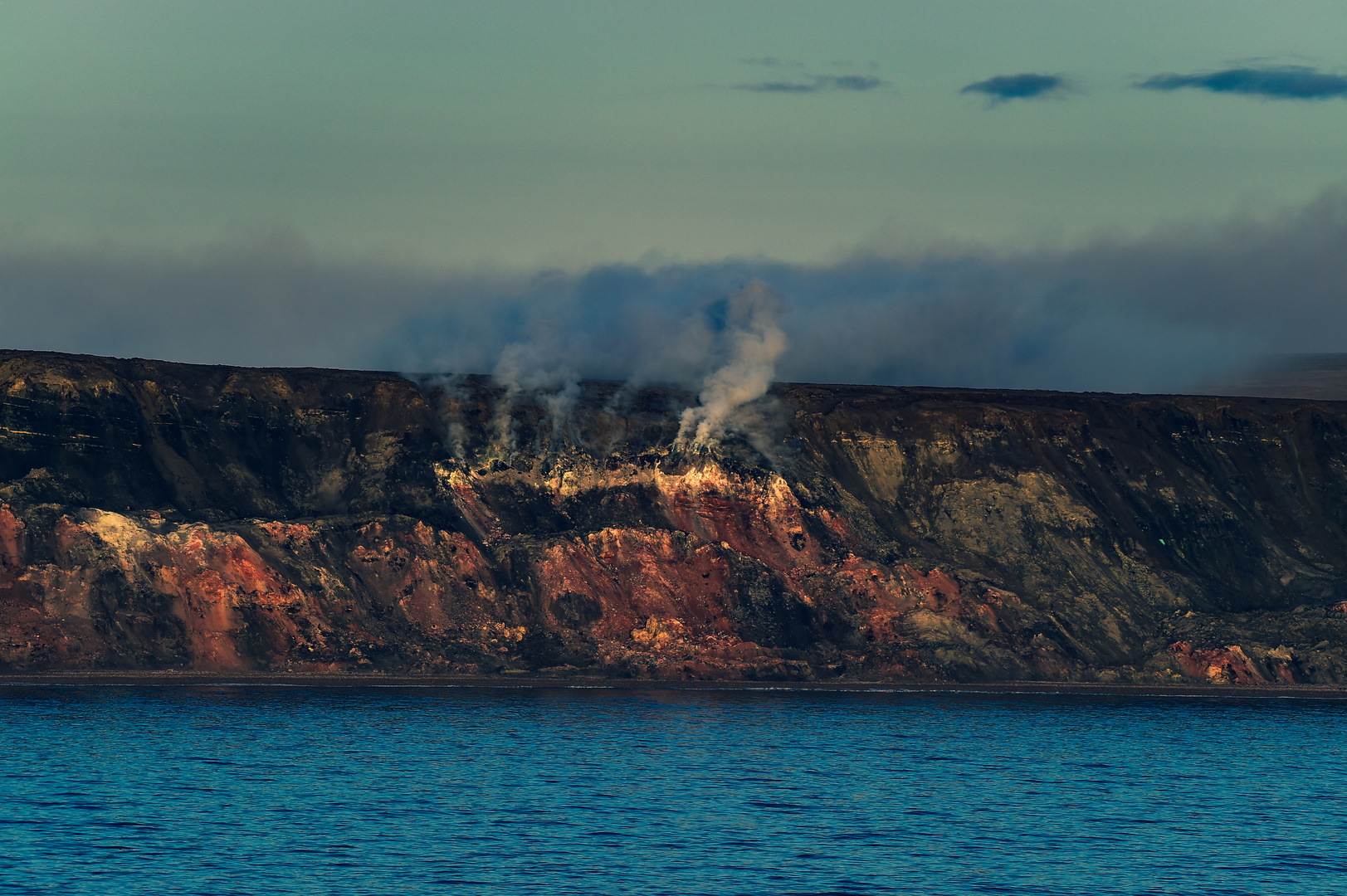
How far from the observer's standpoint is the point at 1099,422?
7254 inches

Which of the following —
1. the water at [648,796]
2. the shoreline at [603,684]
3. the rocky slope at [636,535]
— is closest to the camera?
the water at [648,796]

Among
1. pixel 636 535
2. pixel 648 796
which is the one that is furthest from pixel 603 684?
pixel 648 796

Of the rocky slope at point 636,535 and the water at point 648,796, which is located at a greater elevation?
the rocky slope at point 636,535

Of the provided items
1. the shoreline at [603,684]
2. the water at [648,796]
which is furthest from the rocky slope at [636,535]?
the water at [648,796]

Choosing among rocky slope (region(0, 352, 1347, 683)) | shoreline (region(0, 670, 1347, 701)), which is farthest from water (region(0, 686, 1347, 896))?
rocky slope (region(0, 352, 1347, 683))

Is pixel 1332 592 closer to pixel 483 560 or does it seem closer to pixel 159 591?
pixel 483 560

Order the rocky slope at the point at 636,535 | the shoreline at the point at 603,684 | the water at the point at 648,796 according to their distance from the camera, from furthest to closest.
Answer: the rocky slope at the point at 636,535 → the shoreline at the point at 603,684 → the water at the point at 648,796

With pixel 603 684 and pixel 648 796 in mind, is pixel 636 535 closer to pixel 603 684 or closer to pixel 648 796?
pixel 603 684

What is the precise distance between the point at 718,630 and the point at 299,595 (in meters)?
35.6

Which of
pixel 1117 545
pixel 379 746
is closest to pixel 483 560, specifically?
pixel 379 746

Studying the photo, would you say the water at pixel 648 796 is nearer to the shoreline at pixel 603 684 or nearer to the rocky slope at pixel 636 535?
the shoreline at pixel 603 684

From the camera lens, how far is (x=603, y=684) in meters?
136

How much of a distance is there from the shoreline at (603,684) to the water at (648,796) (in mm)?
3176

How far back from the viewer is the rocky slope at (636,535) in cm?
13450
